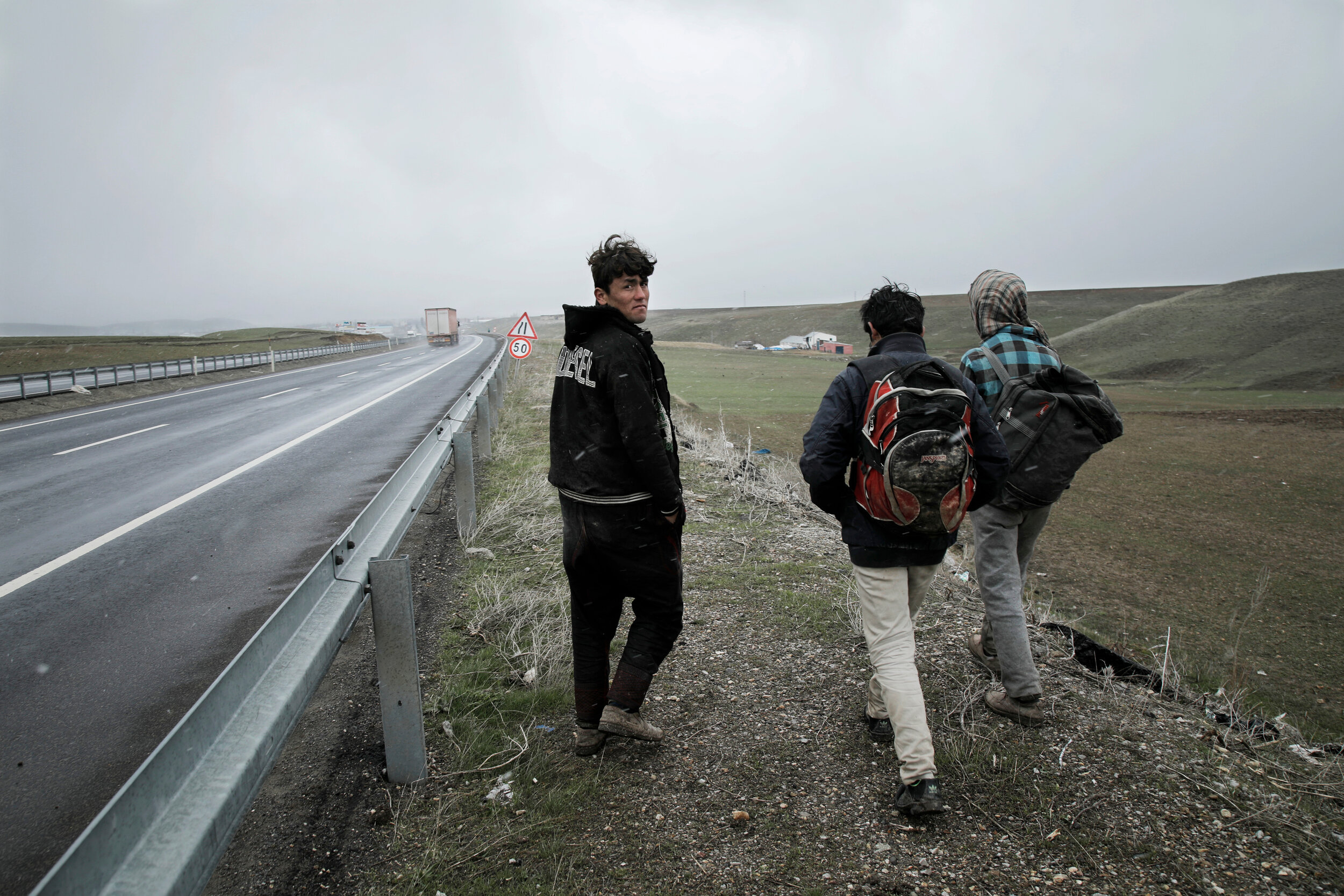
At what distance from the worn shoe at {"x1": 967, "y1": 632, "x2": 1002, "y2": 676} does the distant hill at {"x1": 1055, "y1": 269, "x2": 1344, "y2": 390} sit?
126 feet

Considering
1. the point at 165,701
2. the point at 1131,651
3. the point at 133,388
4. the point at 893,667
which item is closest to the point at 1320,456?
the point at 1131,651

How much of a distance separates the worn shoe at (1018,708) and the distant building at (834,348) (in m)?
79.5

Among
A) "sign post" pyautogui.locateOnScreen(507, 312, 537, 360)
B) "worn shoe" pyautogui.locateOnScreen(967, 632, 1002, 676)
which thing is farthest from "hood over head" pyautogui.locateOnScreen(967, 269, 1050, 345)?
"sign post" pyautogui.locateOnScreen(507, 312, 537, 360)

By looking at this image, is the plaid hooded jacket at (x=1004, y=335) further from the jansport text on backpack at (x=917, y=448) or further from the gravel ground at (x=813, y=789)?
the gravel ground at (x=813, y=789)

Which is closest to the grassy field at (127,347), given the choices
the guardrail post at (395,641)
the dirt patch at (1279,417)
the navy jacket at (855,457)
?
the guardrail post at (395,641)

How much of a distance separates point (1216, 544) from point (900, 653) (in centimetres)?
877

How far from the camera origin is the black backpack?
3416 millimetres

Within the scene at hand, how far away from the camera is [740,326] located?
13800 cm

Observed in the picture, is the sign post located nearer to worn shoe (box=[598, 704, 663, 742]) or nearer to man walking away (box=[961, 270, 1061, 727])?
man walking away (box=[961, 270, 1061, 727])

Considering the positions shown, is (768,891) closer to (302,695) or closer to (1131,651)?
(302,695)

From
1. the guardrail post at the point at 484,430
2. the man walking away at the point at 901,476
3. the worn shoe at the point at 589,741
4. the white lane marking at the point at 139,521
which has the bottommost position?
the worn shoe at the point at 589,741

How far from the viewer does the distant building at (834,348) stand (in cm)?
8514

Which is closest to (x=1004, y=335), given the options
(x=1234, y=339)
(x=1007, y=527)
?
(x=1007, y=527)

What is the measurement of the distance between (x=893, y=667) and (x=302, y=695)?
2151 mm
